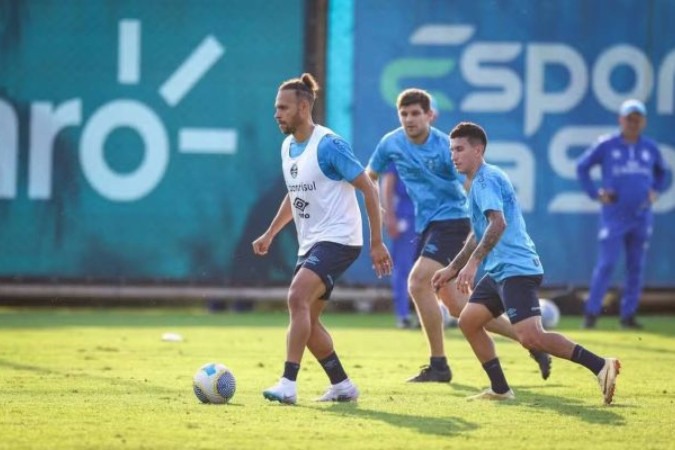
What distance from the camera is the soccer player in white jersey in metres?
9.73

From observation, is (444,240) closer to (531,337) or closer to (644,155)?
(531,337)

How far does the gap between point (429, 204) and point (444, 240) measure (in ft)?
1.11

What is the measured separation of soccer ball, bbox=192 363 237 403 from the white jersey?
1.05m

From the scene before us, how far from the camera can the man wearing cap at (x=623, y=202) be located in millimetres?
17406

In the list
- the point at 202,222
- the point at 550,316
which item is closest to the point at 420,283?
the point at 550,316

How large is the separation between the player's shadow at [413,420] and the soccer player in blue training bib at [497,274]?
0.92 metres

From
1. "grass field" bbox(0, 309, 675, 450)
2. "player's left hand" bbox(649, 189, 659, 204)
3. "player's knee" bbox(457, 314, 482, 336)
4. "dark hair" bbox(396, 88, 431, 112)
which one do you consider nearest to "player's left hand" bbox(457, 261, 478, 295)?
"player's knee" bbox(457, 314, 482, 336)

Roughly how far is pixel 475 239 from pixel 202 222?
985 centimetres

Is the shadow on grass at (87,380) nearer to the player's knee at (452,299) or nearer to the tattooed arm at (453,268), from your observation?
the tattooed arm at (453,268)

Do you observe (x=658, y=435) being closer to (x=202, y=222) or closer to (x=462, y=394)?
(x=462, y=394)

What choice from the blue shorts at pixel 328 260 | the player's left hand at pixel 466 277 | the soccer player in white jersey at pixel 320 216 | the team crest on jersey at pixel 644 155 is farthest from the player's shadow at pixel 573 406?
the team crest on jersey at pixel 644 155

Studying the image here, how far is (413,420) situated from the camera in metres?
8.86

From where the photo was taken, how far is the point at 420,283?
11555mm

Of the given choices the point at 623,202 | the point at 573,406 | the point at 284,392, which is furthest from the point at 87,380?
the point at 623,202
